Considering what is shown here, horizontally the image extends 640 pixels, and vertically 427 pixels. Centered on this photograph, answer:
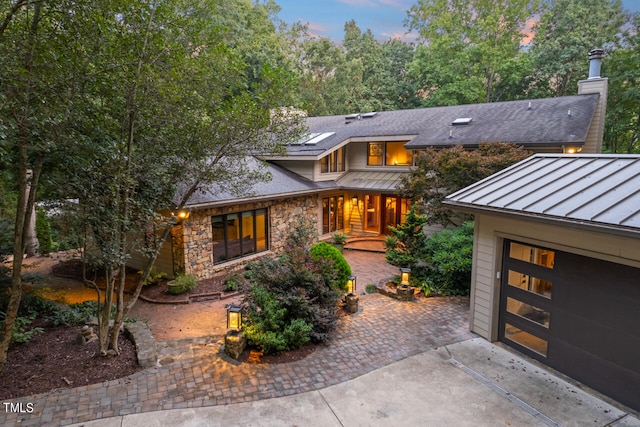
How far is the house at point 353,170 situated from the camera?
36.4ft

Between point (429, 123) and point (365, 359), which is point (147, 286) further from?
point (429, 123)

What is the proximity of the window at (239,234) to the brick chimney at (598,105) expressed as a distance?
1259 cm

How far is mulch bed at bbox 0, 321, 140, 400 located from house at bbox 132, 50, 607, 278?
4273mm

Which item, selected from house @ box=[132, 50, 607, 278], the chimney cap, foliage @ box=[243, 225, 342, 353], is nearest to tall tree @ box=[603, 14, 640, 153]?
the chimney cap

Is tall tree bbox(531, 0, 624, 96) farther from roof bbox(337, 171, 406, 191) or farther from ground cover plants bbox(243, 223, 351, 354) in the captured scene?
ground cover plants bbox(243, 223, 351, 354)

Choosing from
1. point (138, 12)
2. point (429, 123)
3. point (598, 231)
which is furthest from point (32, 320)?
point (429, 123)

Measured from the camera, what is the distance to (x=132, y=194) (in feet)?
19.4

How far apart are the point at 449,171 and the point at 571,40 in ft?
64.6

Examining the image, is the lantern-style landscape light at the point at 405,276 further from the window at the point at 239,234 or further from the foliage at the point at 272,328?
the window at the point at 239,234

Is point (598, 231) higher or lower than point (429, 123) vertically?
lower

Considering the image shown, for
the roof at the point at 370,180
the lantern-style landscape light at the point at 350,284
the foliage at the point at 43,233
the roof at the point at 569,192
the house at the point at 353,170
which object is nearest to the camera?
the roof at the point at 569,192

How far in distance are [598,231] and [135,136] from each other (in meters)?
7.23

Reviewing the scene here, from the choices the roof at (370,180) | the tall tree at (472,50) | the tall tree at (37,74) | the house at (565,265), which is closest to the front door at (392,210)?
the roof at (370,180)

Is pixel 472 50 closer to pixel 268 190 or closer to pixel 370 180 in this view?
pixel 370 180
